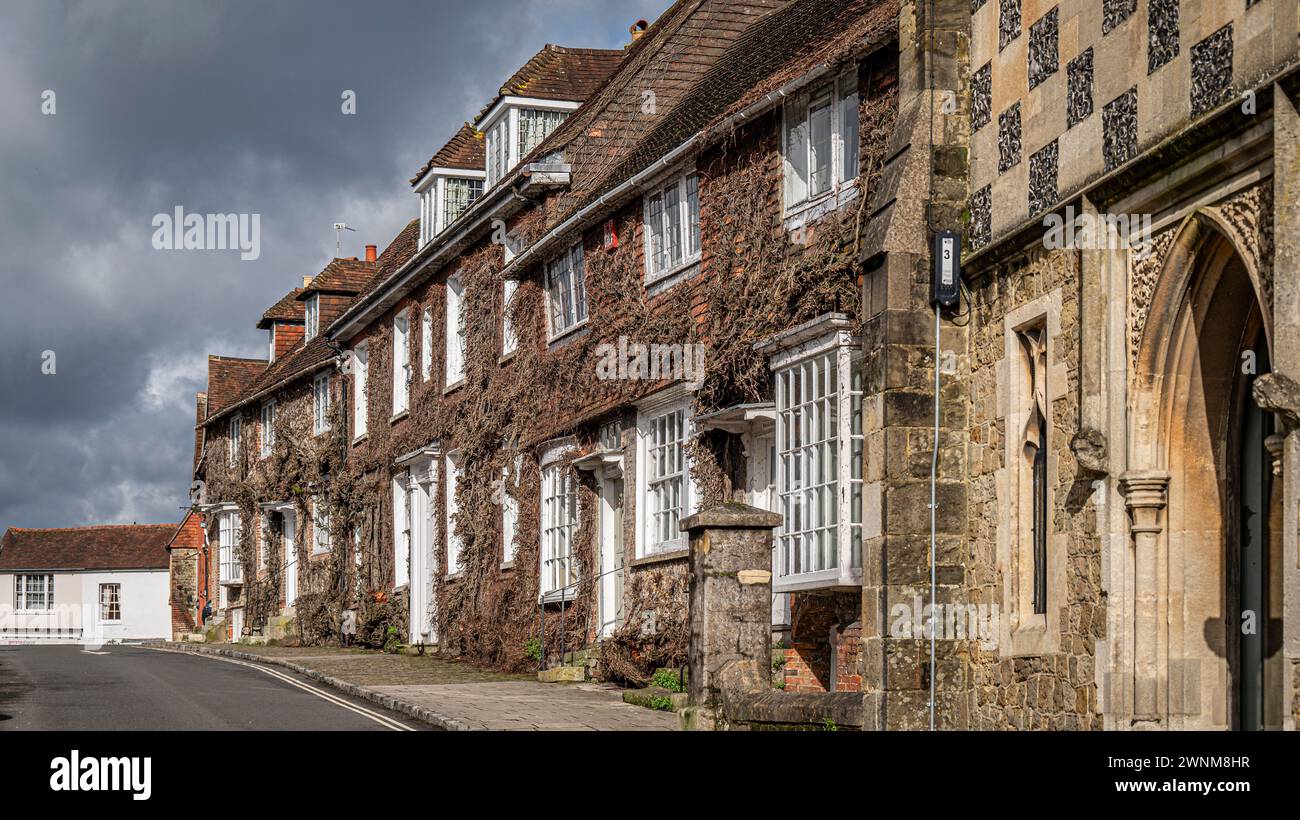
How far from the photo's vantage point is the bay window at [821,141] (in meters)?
14.5

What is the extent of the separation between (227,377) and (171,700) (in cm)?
3034

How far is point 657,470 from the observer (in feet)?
60.6

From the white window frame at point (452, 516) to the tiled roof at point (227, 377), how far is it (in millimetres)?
19069

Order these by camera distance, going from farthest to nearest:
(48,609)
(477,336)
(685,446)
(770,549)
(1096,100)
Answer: (48,609)
(477,336)
(685,446)
(770,549)
(1096,100)

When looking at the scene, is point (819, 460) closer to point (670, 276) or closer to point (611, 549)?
point (670, 276)

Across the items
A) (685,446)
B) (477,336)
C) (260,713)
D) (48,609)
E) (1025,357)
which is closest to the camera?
(1025,357)

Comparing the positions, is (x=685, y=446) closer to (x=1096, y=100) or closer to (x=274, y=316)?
(x=1096, y=100)

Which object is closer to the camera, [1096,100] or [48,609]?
[1096,100]

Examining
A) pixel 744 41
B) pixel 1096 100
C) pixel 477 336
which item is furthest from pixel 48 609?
pixel 1096 100

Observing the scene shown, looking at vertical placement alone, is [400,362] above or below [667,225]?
below

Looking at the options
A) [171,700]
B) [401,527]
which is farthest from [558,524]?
[401,527]

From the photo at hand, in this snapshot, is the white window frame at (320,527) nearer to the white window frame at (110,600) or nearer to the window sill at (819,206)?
the window sill at (819,206)

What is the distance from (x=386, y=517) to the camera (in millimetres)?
29141

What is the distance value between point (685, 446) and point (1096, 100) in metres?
8.62
